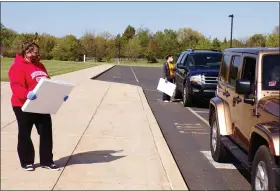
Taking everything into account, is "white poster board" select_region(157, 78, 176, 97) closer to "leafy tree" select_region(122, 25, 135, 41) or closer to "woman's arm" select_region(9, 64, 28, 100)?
"woman's arm" select_region(9, 64, 28, 100)

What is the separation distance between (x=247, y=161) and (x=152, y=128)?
158 inches

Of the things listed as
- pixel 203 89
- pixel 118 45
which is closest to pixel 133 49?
pixel 118 45

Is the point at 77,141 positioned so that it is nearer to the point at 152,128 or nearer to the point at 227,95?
the point at 152,128

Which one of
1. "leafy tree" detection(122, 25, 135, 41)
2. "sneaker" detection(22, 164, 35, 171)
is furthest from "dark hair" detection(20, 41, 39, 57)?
"leafy tree" detection(122, 25, 135, 41)

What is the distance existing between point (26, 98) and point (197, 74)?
27.9 ft

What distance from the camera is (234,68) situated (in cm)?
608

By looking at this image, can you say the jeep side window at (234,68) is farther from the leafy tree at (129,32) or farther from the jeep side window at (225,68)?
the leafy tree at (129,32)

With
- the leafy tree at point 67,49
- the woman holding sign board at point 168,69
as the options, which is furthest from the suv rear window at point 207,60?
the leafy tree at point 67,49

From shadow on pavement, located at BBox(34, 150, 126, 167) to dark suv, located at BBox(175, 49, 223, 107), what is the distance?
21.5ft

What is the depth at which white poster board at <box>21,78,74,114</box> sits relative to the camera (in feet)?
15.4

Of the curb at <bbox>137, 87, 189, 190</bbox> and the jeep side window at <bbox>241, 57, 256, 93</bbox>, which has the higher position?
the jeep side window at <bbox>241, 57, 256, 93</bbox>

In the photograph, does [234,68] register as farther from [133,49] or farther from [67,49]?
[133,49]

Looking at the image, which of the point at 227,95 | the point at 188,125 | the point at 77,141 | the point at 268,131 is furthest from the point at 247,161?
the point at 188,125

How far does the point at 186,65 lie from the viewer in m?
13.7
